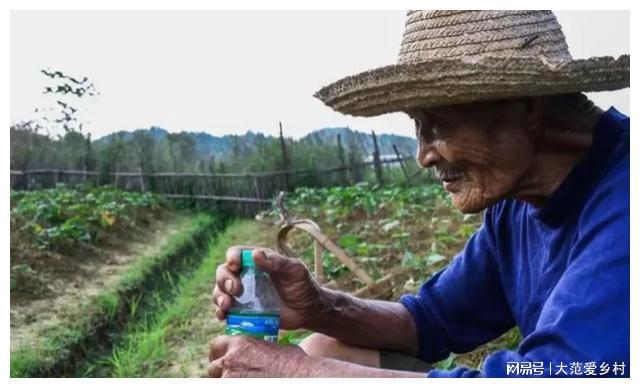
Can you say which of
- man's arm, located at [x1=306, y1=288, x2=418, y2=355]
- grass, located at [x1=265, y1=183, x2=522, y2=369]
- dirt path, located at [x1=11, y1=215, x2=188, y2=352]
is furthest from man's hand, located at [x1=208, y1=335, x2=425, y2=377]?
dirt path, located at [x1=11, y1=215, x2=188, y2=352]

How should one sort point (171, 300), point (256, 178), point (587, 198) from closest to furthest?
point (587, 198), point (171, 300), point (256, 178)

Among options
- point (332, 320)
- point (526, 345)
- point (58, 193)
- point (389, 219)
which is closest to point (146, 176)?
point (58, 193)

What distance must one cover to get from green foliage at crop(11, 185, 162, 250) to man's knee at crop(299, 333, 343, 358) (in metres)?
4.37

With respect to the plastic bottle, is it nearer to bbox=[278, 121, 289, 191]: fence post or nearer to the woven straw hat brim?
the woven straw hat brim

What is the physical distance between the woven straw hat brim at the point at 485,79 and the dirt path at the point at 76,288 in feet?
8.84

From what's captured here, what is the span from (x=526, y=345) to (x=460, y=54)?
0.52 meters

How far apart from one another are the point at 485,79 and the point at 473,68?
0.09ft

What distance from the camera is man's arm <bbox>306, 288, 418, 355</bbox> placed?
1.83 metres

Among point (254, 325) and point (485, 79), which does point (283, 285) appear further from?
point (485, 79)

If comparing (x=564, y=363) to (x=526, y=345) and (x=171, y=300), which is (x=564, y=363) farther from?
(x=171, y=300)

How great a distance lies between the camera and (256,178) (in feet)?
22.7

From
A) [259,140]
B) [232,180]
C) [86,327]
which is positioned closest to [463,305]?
[86,327]

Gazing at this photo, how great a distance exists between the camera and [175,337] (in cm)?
414

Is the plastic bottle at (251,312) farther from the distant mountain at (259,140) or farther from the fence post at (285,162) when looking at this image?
the fence post at (285,162)
